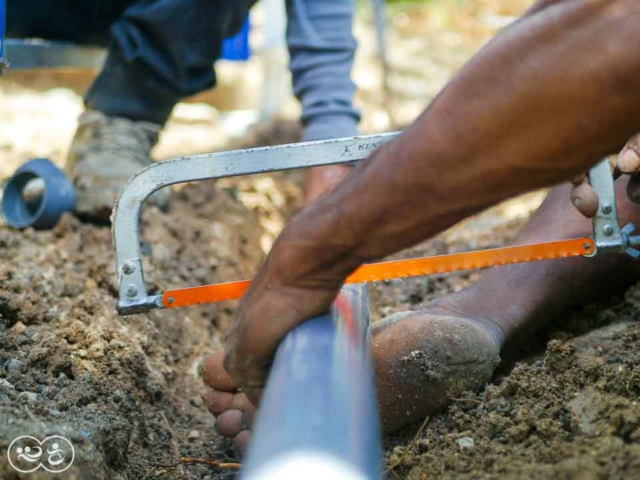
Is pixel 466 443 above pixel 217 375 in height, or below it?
above

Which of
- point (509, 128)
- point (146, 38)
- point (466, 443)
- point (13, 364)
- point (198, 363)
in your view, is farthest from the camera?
point (146, 38)

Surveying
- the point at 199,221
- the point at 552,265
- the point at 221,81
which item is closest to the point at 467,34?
the point at 221,81

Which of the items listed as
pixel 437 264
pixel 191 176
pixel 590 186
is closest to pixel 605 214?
pixel 590 186

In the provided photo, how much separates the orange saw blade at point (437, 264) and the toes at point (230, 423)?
0.23 metres

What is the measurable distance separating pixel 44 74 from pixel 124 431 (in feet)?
8.59

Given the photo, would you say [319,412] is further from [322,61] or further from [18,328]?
[322,61]

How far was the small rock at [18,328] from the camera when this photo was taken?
64.4 inches

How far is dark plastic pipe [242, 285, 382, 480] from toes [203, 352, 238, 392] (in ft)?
1.51

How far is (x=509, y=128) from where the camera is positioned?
1021mm

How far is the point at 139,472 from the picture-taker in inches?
57.5

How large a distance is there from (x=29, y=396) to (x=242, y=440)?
1.36 ft

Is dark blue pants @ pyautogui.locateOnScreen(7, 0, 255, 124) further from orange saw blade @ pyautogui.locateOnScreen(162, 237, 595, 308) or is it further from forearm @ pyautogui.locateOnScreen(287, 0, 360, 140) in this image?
orange saw blade @ pyautogui.locateOnScreen(162, 237, 595, 308)
